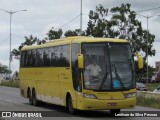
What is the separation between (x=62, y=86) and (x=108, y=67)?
3180 mm

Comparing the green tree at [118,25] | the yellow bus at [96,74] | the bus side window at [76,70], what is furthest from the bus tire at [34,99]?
the green tree at [118,25]

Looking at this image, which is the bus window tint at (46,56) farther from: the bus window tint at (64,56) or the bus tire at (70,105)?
the bus tire at (70,105)

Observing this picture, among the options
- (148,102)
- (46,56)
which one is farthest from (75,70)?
(148,102)

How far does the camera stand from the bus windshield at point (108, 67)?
746 inches

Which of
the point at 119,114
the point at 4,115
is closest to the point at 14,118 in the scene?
the point at 4,115

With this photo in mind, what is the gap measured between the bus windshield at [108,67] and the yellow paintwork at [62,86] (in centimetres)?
24

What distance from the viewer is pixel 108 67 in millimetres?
19094

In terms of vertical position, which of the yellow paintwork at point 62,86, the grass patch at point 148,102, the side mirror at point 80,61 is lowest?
the grass patch at point 148,102

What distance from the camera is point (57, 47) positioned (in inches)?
891

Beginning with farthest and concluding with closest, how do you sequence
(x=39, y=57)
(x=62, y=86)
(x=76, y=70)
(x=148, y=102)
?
(x=148, y=102) < (x=39, y=57) < (x=62, y=86) < (x=76, y=70)

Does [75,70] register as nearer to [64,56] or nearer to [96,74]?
[96,74]

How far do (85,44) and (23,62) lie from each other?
1007cm

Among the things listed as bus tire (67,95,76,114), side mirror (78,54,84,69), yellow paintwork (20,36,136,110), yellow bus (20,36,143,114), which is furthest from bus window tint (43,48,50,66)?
side mirror (78,54,84,69)

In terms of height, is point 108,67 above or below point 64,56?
below
